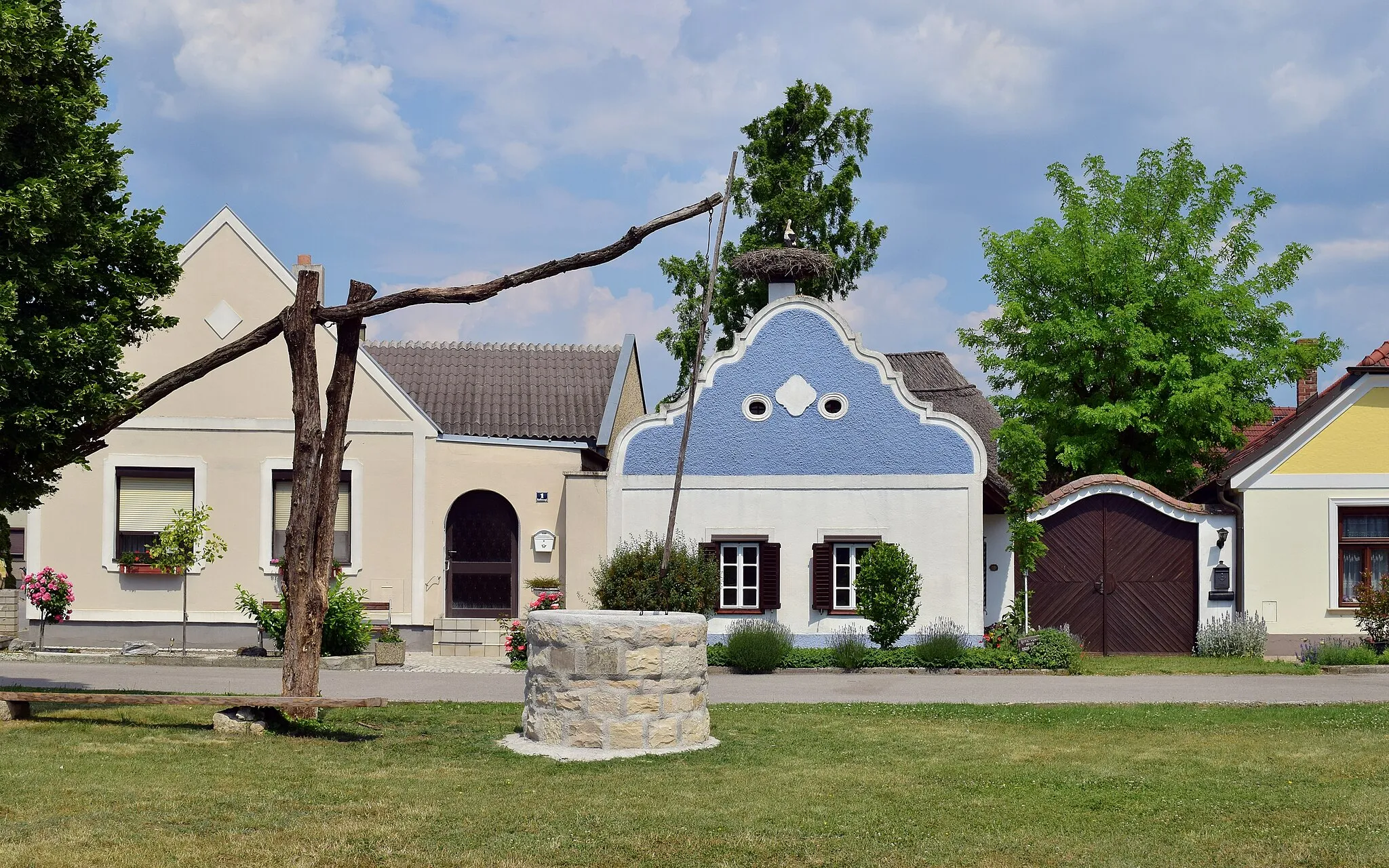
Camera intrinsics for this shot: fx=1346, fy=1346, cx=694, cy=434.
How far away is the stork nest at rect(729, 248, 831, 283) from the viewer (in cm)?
2167

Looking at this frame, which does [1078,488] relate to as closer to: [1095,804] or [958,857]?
[1095,804]

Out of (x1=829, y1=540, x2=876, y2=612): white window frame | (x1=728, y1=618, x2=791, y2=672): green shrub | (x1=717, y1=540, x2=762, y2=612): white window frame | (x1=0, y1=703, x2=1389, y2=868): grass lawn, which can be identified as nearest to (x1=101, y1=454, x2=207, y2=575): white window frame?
(x1=717, y1=540, x2=762, y2=612): white window frame

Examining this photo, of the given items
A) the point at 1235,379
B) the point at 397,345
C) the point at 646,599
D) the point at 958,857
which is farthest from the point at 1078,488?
the point at 958,857

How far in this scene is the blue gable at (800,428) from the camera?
21.2m

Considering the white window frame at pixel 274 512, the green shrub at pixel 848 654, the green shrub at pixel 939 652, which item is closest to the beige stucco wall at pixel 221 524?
the white window frame at pixel 274 512

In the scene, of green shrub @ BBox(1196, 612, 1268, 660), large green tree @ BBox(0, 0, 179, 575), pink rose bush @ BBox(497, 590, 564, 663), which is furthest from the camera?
green shrub @ BBox(1196, 612, 1268, 660)

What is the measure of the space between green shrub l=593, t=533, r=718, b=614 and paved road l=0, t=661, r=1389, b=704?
1.33 meters

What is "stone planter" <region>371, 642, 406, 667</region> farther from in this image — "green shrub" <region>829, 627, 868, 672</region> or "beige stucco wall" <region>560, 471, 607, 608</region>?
"green shrub" <region>829, 627, 868, 672</region>

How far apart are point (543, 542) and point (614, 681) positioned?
11504 millimetres

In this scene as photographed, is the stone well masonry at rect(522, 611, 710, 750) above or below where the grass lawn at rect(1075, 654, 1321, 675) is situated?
above

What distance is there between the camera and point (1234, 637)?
2142 cm

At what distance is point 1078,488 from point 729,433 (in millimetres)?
5774

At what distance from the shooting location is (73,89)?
13016 mm

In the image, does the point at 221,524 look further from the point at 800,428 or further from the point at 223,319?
the point at 800,428
